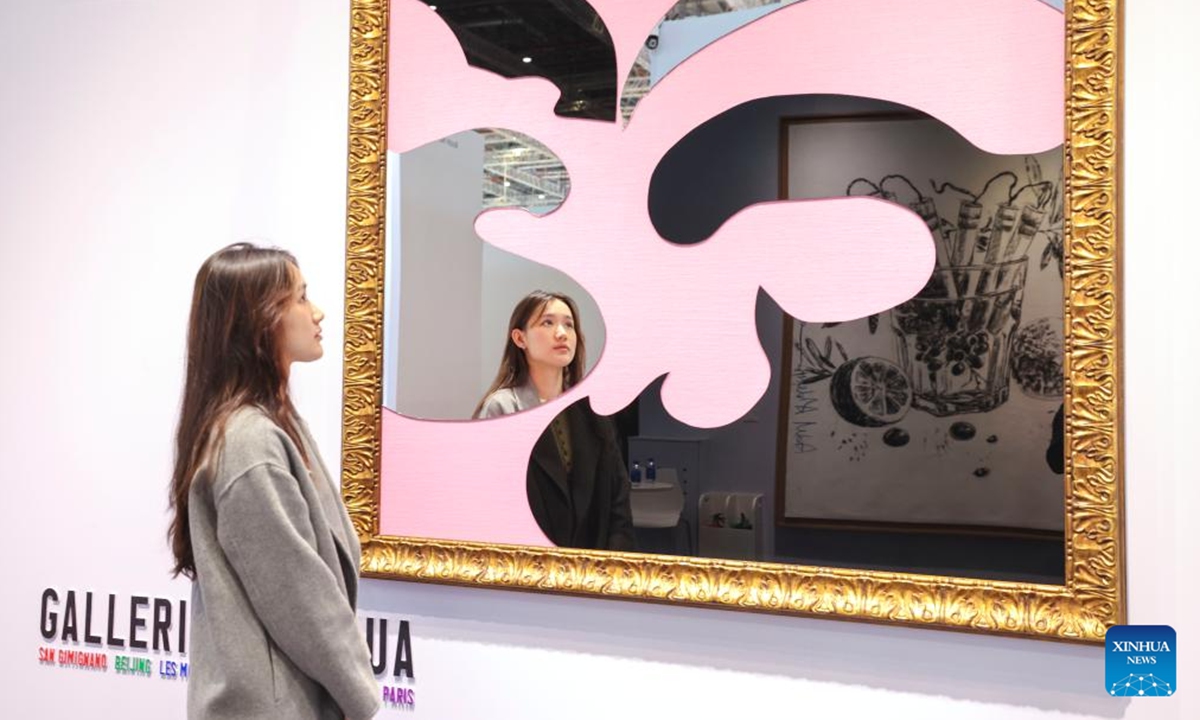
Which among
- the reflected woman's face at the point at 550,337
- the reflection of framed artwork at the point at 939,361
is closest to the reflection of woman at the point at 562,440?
the reflected woman's face at the point at 550,337

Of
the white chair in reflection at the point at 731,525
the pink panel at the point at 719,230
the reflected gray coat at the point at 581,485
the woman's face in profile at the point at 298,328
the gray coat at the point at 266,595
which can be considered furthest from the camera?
the reflected gray coat at the point at 581,485

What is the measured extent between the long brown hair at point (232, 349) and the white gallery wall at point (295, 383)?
656 millimetres

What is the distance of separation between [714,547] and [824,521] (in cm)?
21

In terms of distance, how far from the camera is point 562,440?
2035 millimetres

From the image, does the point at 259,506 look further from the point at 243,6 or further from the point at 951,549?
the point at 243,6

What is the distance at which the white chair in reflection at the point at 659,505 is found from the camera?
193cm

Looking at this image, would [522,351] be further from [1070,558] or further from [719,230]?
[1070,558]

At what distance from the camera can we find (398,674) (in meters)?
2.20

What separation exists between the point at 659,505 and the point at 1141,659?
83cm

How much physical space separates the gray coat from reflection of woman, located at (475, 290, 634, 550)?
0.57 m

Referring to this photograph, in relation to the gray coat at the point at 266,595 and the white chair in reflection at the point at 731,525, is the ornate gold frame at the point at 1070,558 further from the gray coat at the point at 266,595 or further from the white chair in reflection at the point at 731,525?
the gray coat at the point at 266,595

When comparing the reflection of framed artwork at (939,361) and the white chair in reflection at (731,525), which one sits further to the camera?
the white chair in reflection at (731,525)

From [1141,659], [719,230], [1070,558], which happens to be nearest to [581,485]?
[719,230]

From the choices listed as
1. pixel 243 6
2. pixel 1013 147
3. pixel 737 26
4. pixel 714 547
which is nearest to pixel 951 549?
pixel 714 547
